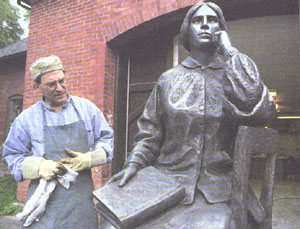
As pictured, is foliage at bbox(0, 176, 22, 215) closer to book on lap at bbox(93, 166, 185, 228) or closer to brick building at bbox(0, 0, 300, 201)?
brick building at bbox(0, 0, 300, 201)

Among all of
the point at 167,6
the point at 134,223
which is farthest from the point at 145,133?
the point at 167,6

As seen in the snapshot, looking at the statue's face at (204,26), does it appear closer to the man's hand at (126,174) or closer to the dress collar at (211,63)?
the dress collar at (211,63)

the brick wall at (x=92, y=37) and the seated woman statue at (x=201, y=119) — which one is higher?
the brick wall at (x=92, y=37)

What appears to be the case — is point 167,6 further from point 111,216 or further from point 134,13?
point 111,216

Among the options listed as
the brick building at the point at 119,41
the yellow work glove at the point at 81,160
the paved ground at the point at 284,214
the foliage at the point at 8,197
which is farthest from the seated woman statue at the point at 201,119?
the foliage at the point at 8,197

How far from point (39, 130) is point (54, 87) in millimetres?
316

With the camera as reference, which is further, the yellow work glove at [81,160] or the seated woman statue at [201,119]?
the yellow work glove at [81,160]

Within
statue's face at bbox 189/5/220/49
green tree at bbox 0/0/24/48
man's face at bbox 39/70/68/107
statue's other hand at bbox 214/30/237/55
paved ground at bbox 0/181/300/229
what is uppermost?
green tree at bbox 0/0/24/48

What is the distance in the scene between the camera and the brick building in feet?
15.9

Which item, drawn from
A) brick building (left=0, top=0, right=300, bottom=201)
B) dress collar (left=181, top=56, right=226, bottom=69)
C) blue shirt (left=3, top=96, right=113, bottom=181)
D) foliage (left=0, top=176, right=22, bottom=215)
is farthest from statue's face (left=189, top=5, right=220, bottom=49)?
foliage (left=0, top=176, right=22, bottom=215)

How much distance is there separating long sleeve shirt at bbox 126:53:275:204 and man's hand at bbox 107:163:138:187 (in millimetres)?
37

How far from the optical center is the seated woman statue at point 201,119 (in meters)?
1.51

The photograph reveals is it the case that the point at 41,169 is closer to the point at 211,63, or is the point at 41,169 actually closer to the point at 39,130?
the point at 39,130

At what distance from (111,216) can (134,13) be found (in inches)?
163
